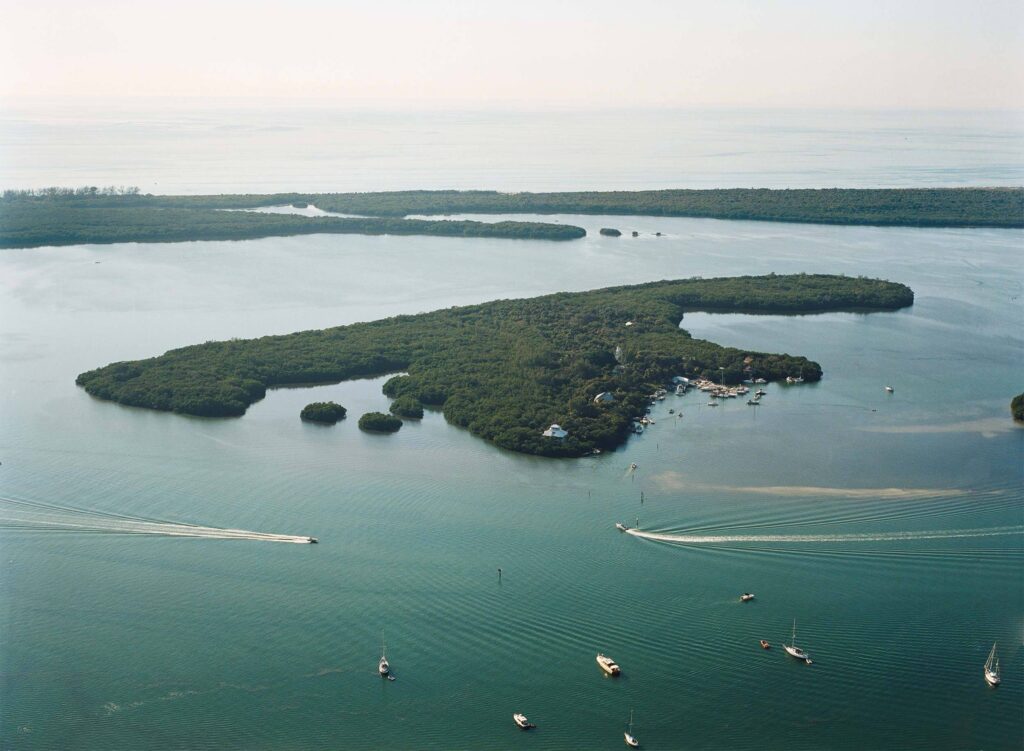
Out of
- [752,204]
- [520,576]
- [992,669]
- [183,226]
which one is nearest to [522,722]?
[520,576]

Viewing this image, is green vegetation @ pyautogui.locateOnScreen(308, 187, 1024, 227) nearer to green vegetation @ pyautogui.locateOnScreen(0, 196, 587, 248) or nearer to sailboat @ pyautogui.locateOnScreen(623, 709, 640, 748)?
green vegetation @ pyautogui.locateOnScreen(0, 196, 587, 248)

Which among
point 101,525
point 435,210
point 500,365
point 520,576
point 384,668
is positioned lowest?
point 384,668

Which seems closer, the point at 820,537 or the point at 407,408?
the point at 820,537

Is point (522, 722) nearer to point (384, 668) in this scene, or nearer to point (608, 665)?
point (608, 665)

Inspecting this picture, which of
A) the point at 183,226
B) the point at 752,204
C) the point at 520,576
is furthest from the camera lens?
the point at 752,204

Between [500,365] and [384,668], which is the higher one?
[500,365]

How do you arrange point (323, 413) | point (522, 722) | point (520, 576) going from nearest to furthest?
1. point (522, 722)
2. point (520, 576)
3. point (323, 413)

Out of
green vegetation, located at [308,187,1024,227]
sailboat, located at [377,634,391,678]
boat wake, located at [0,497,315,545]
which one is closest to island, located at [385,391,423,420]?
boat wake, located at [0,497,315,545]
